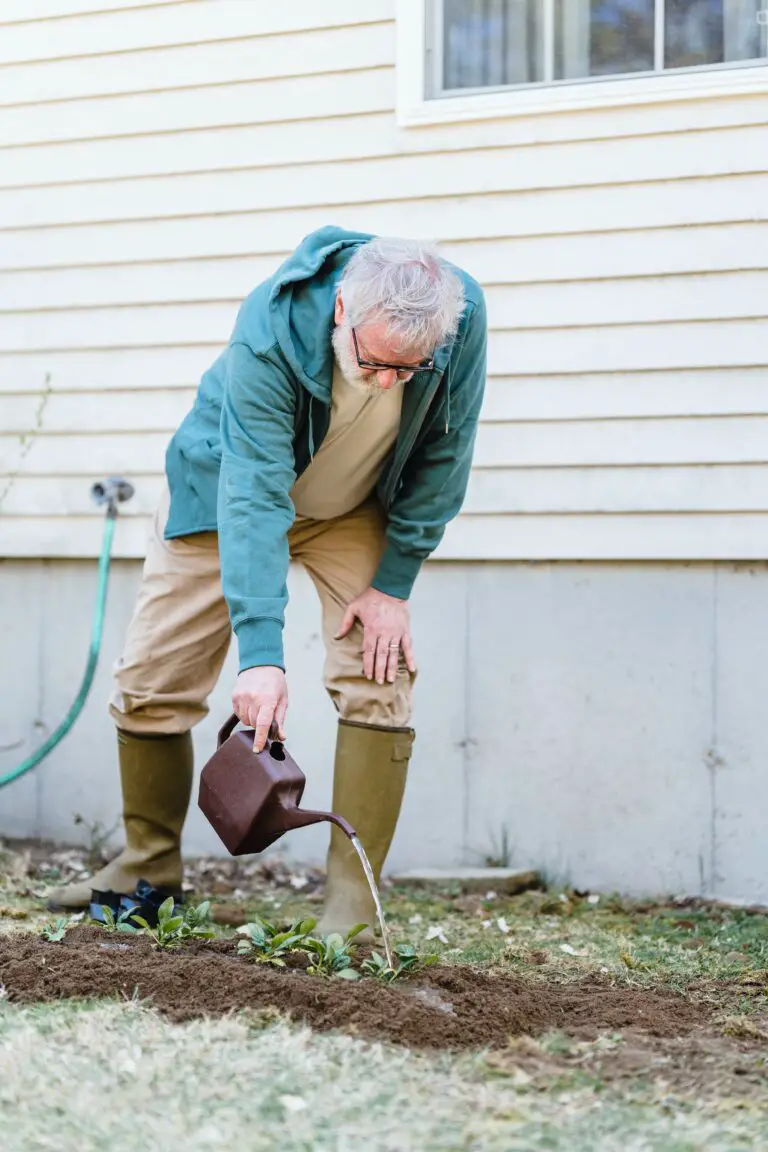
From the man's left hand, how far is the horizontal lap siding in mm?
1188

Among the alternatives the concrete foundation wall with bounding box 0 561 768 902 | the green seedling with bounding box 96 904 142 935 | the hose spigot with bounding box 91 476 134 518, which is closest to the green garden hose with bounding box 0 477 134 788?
the hose spigot with bounding box 91 476 134 518

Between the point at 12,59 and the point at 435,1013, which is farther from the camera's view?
the point at 12,59

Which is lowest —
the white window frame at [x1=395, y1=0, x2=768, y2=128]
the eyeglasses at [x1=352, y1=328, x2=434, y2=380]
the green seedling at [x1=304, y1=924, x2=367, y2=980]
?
the green seedling at [x1=304, y1=924, x2=367, y2=980]

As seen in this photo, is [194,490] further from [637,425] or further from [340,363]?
[637,425]

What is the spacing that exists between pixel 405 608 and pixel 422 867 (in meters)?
1.50

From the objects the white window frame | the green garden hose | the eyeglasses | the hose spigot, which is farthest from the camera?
the hose spigot

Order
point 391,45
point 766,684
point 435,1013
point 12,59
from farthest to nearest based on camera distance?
point 12,59
point 391,45
point 766,684
point 435,1013

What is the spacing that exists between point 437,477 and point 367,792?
76cm

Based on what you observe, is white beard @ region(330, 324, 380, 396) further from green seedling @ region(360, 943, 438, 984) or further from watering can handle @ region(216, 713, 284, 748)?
green seedling @ region(360, 943, 438, 984)

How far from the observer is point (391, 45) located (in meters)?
4.59

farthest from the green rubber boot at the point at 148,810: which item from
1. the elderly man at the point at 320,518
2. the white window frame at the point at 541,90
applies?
the white window frame at the point at 541,90

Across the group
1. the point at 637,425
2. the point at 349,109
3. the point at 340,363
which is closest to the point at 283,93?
the point at 349,109

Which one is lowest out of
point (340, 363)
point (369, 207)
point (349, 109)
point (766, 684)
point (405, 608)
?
point (766, 684)

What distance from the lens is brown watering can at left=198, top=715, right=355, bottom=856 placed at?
293 centimetres
